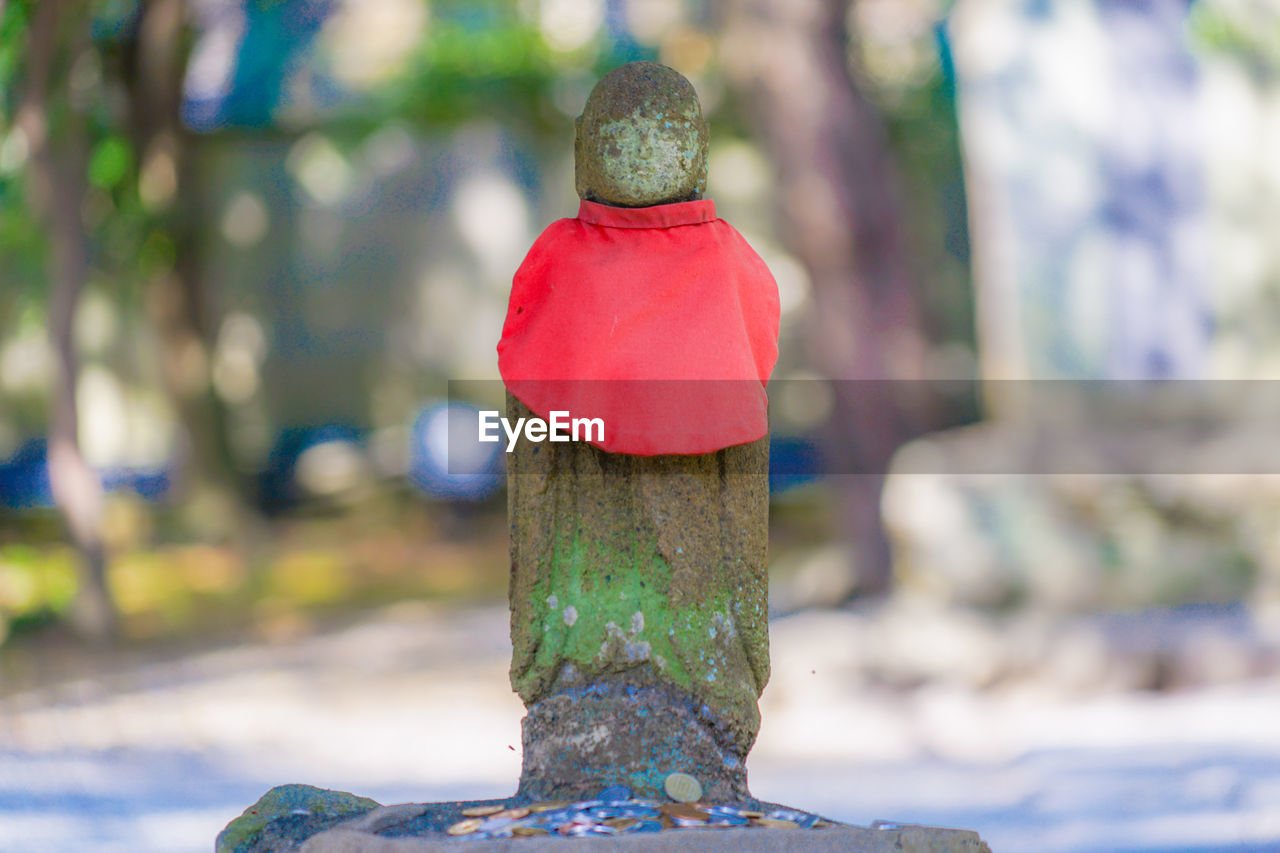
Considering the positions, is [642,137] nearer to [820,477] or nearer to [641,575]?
[641,575]

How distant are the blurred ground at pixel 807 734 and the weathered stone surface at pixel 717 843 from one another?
82.7 inches

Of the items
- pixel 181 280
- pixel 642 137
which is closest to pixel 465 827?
pixel 642 137

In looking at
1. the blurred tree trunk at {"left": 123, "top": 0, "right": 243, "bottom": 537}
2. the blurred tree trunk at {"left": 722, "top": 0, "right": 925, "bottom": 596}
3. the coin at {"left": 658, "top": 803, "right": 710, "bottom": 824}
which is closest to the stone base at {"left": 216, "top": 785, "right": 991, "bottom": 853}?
the coin at {"left": 658, "top": 803, "right": 710, "bottom": 824}

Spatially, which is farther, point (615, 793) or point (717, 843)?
point (615, 793)

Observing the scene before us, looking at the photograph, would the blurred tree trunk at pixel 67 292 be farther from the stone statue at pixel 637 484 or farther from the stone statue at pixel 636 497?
the stone statue at pixel 637 484

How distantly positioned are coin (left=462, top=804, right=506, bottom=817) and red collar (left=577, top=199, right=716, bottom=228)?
1.16 meters

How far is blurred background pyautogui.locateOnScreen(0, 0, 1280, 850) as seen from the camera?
537cm

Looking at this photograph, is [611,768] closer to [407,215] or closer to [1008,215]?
[1008,215]

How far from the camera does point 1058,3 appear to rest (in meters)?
6.50

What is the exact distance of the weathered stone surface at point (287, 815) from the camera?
263 cm

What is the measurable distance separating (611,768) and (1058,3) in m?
5.02

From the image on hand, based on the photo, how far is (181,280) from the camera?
906 cm

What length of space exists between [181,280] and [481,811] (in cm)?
721

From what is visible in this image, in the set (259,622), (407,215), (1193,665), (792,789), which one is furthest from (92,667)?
(1193,665)
